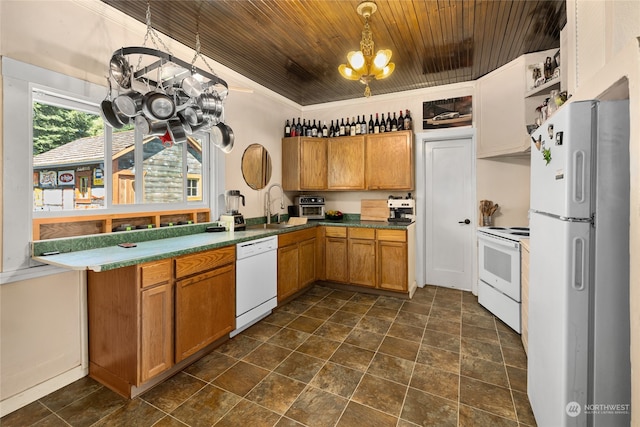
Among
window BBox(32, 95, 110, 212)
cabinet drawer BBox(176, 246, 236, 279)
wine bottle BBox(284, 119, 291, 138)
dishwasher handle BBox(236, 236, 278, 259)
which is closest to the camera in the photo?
window BBox(32, 95, 110, 212)

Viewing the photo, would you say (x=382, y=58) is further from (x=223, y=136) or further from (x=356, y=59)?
(x=223, y=136)

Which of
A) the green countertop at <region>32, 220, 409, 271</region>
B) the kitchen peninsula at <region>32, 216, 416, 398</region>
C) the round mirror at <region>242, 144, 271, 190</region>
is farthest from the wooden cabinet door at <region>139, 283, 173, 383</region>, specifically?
the round mirror at <region>242, 144, 271, 190</region>

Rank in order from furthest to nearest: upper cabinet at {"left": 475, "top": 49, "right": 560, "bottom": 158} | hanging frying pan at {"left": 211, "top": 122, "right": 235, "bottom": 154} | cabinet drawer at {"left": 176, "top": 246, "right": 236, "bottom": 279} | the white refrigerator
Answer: upper cabinet at {"left": 475, "top": 49, "right": 560, "bottom": 158}
hanging frying pan at {"left": 211, "top": 122, "right": 235, "bottom": 154}
cabinet drawer at {"left": 176, "top": 246, "right": 236, "bottom": 279}
the white refrigerator

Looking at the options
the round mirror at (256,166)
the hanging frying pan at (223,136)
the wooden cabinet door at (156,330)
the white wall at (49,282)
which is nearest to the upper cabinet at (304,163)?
the round mirror at (256,166)

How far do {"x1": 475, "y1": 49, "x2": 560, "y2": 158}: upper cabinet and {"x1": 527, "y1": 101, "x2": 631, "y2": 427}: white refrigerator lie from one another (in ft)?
6.34

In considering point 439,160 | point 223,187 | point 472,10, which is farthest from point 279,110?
point 472,10

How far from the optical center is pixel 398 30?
2.54 metres

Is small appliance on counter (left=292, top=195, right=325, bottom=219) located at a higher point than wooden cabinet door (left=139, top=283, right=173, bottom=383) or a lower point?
Result: higher

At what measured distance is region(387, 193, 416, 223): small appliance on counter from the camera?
3977 millimetres

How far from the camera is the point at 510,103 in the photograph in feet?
10.4

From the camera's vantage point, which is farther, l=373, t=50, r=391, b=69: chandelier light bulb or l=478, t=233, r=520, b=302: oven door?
l=478, t=233, r=520, b=302: oven door

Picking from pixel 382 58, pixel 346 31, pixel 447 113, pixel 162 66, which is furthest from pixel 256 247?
pixel 447 113

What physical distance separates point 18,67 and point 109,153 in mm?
683

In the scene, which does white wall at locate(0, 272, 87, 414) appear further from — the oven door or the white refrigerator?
the oven door
